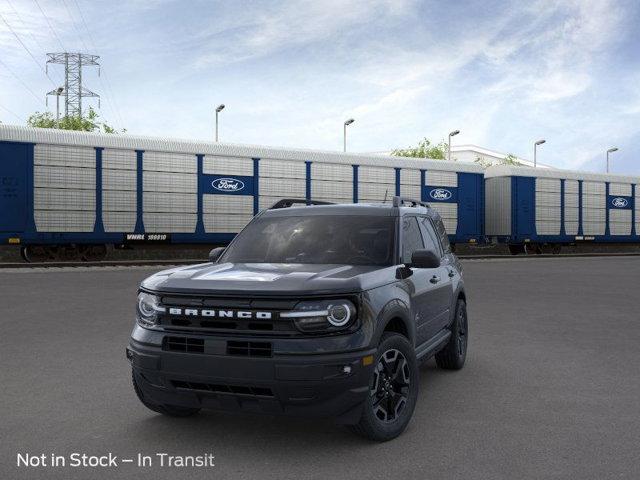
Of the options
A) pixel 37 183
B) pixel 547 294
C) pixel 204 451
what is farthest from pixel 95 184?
pixel 204 451

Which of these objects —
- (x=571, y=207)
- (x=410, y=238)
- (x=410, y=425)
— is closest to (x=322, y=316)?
(x=410, y=425)

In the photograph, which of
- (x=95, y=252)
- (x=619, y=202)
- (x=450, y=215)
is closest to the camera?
(x=95, y=252)

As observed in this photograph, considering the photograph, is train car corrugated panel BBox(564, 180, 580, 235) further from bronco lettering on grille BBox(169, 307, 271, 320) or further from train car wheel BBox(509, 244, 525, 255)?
bronco lettering on grille BBox(169, 307, 271, 320)

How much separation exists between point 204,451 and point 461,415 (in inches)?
81.8

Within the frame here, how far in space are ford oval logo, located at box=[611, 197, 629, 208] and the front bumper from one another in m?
36.1

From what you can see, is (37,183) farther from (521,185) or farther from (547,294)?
(521,185)

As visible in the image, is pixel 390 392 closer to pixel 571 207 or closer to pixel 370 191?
pixel 370 191

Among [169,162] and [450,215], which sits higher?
[169,162]

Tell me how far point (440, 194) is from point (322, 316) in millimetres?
26693

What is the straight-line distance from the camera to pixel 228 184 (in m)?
25.3

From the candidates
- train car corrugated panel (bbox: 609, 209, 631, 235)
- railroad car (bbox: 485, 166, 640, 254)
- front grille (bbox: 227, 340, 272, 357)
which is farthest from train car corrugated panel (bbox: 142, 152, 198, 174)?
train car corrugated panel (bbox: 609, 209, 631, 235)

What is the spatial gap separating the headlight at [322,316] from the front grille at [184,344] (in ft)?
1.95

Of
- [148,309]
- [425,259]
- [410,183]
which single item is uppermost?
[410,183]

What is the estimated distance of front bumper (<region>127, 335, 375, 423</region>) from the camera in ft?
13.2
